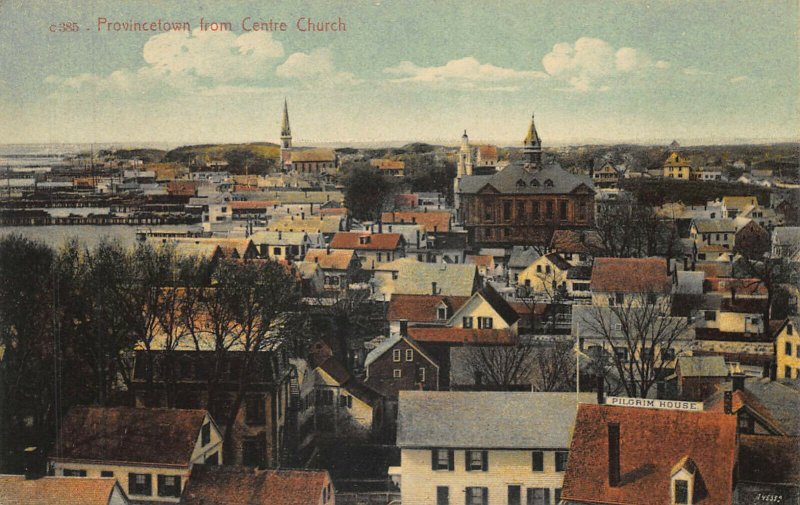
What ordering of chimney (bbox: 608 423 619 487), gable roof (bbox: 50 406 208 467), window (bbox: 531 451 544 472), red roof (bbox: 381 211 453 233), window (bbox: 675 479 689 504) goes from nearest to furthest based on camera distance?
window (bbox: 675 479 689 504) < chimney (bbox: 608 423 619 487) < window (bbox: 531 451 544 472) < gable roof (bbox: 50 406 208 467) < red roof (bbox: 381 211 453 233)

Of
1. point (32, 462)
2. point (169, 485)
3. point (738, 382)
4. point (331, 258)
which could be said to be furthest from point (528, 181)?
point (32, 462)

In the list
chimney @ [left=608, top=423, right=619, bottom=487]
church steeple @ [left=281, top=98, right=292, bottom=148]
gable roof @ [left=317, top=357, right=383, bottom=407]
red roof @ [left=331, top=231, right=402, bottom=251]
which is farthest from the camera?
red roof @ [left=331, top=231, right=402, bottom=251]

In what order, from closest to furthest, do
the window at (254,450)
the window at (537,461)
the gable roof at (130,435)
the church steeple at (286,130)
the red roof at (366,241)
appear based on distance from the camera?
the window at (537,461) → the gable roof at (130,435) → the window at (254,450) → the church steeple at (286,130) → the red roof at (366,241)

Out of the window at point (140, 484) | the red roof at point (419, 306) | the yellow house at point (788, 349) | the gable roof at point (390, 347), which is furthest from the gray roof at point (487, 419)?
the window at point (140, 484)

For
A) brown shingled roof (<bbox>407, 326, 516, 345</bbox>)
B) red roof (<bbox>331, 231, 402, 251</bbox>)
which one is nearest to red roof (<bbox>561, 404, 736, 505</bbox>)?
brown shingled roof (<bbox>407, 326, 516, 345</bbox>)

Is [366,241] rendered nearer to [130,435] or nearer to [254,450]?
[254,450]

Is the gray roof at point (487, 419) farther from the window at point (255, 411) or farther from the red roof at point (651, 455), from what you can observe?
the window at point (255, 411)

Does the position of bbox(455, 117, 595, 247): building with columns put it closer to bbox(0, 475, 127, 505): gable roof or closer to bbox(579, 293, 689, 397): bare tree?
bbox(579, 293, 689, 397): bare tree
